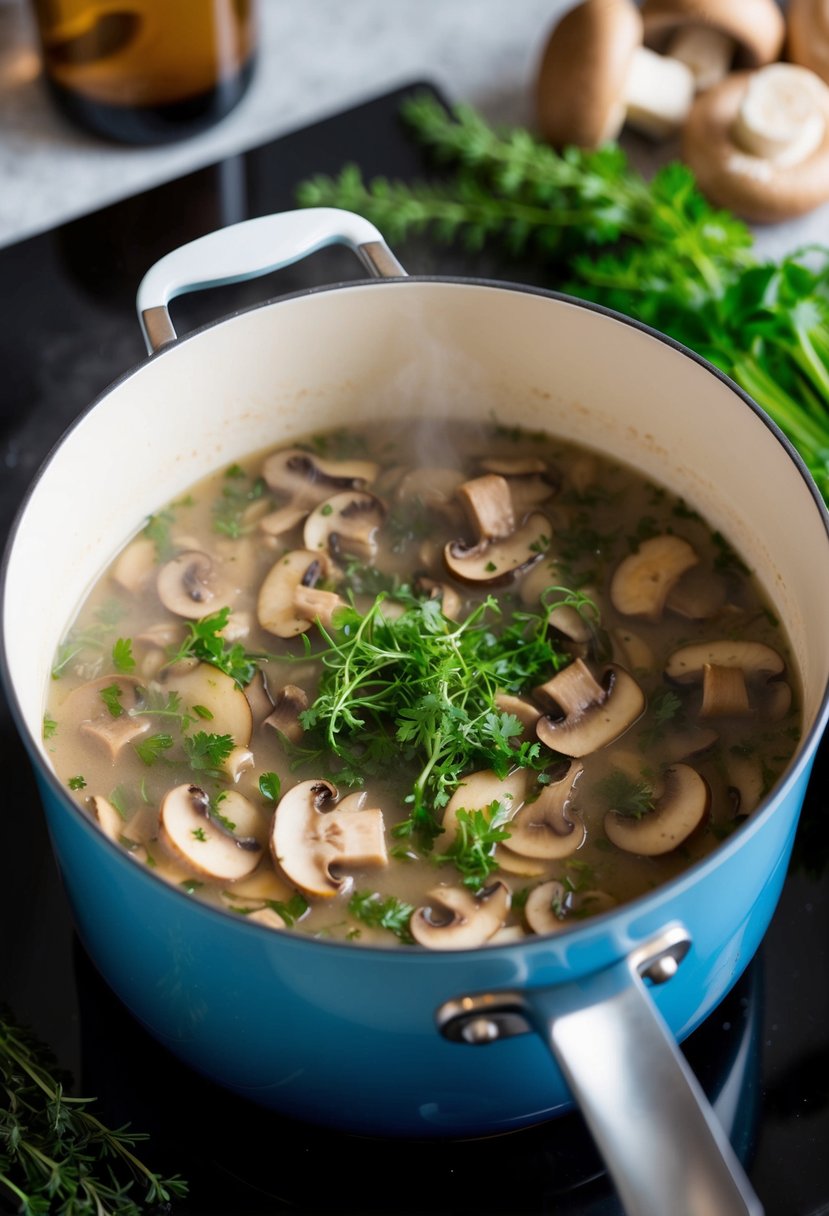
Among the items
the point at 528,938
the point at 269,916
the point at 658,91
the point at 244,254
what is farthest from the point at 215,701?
the point at 658,91

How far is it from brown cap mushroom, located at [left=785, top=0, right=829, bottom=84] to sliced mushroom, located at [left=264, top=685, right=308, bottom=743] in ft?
4.69

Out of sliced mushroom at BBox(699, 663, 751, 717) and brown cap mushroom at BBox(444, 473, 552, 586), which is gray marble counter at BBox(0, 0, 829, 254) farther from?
sliced mushroom at BBox(699, 663, 751, 717)

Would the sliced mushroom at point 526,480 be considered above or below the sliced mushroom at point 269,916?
above

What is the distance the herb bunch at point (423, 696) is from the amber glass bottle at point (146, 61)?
1.08 meters

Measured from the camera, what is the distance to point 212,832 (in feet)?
4.41

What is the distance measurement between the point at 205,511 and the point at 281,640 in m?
0.25

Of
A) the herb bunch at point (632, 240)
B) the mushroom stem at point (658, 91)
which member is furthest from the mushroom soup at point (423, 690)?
the mushroom stem at point (658, 91)

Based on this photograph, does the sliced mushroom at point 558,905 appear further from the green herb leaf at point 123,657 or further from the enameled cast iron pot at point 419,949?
the green herb leaf at point 123,657

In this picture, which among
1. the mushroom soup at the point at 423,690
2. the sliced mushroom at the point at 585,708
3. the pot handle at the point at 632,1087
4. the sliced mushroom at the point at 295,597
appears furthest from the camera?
the sliced mushroom at the point at 295,597

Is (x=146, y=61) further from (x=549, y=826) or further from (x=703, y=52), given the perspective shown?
(x=549, y=826)

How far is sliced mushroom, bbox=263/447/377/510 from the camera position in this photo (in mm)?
1732

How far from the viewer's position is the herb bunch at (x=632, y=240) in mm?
1872

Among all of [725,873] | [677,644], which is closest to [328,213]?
[677,644]

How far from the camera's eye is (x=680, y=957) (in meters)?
1.10
